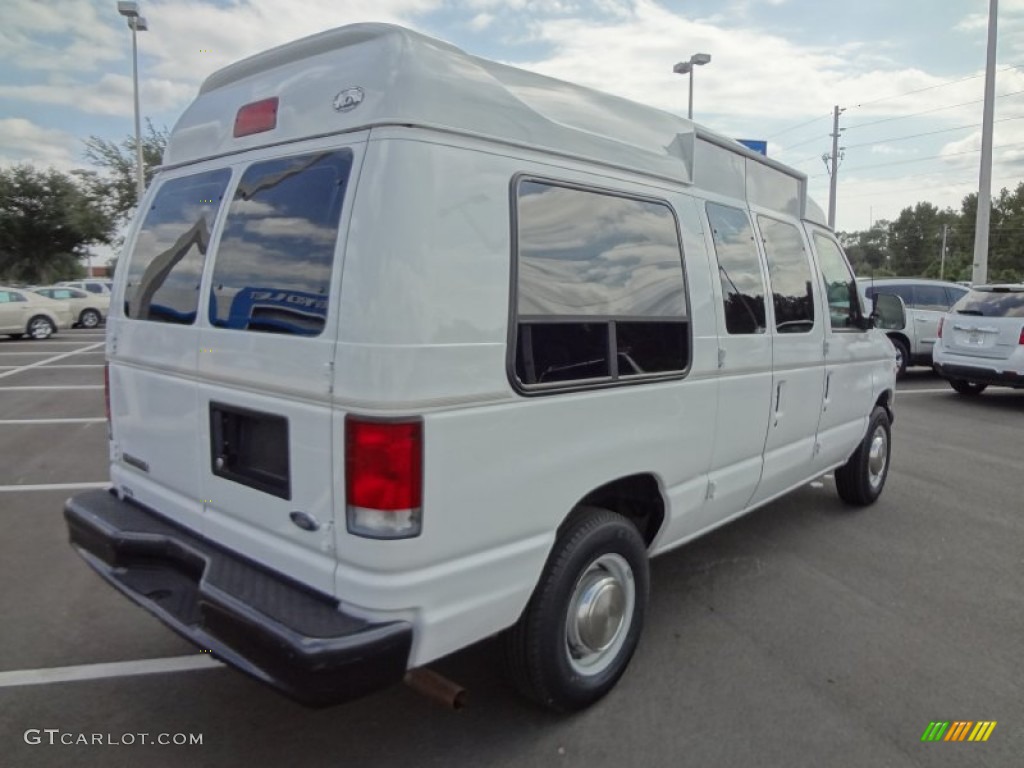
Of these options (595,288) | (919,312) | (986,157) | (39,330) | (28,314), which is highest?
(986,157)

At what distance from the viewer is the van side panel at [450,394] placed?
2164 mm

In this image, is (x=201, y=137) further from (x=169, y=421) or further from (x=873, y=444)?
(x=873, y=444)

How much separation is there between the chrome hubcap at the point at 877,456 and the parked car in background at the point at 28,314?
21736 mm

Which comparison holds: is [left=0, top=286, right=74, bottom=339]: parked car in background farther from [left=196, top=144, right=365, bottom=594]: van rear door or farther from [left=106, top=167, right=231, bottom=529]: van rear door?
[left=196, top=144, right=365, bottom=594]: van rear door

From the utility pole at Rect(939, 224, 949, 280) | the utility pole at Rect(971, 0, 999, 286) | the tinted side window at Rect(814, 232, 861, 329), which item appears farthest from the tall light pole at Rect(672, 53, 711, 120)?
the utility pole at Rect(939, 224, 949, 280)

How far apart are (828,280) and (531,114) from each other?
3.01 metres

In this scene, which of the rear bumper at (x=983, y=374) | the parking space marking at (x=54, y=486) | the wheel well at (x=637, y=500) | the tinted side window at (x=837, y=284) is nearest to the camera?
the wheel well at (x=637, y=500)

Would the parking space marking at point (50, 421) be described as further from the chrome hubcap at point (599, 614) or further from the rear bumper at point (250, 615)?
the chrome hubcap at point (599, 614)

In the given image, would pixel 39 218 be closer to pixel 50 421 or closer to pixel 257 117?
pixel 50 421

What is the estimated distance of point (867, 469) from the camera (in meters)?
5.65

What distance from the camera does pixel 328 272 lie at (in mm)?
2312

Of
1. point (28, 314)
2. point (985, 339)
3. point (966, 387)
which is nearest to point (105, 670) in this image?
point (985, 339)

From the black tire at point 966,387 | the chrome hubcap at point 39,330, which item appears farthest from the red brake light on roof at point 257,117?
the chrome hubcap at point 39,330

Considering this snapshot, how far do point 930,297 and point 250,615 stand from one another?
47.6 ft
